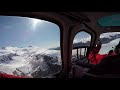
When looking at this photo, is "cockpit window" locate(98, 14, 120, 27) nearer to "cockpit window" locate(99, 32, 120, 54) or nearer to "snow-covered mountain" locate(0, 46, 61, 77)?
"cockpit window" locate(99, 32, 120, 54)

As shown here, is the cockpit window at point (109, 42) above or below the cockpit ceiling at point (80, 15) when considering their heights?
below

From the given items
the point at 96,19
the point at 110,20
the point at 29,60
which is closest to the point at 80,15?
the point at 96,19

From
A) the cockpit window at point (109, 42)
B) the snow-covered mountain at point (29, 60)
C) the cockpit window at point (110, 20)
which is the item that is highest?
the cockpit window at point (110, 20)

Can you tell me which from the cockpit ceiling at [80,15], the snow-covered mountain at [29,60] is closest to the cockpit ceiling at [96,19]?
the cockpit ceiling at [80,15]

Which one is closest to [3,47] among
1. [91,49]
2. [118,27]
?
[91,49]

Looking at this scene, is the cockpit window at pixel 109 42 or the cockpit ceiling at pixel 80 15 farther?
the cockpit ceiling at pixel 80 15

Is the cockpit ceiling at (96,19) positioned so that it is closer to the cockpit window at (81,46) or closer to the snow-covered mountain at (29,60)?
the cockpit window at (81,46)

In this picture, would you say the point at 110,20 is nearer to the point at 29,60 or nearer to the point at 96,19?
the point at 96,19
